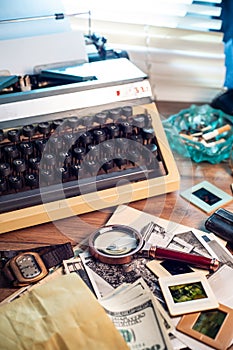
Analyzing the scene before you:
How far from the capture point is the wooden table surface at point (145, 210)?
39.7 inches

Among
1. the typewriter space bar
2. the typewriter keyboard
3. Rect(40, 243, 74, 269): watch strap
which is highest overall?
the typewriter keyboard

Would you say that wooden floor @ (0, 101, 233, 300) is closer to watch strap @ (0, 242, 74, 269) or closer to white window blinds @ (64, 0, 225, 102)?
watch strap @ (0, 242, 74, 269)

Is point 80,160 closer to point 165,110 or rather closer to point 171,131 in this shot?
point 171,131

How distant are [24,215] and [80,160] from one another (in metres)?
0.18

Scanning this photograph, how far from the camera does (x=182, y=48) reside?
5.02 feet

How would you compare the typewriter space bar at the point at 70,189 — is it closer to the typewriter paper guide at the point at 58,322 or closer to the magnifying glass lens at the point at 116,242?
the magnifying glass lens at the point at 116,242

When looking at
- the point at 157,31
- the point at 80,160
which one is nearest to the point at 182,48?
the point at 157,31

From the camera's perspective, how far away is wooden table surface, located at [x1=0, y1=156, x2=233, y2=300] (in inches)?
39.7

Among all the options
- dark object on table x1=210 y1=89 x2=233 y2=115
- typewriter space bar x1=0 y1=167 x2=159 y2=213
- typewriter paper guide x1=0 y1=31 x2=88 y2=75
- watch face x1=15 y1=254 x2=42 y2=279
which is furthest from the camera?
dark object on table x1=210 y1=89 x2=233 y2=115

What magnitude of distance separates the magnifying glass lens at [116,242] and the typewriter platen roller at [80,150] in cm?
9

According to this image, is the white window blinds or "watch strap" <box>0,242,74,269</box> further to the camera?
the white window blinds

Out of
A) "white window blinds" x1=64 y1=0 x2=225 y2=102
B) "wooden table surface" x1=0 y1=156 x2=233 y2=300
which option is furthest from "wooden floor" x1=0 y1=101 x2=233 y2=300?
"white window blinds" x1=64 y1=0 x2=225 y2=102

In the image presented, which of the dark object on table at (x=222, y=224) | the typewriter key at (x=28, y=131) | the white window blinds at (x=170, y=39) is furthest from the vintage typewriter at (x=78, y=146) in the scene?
the white window blinds at (x=170, y=39)

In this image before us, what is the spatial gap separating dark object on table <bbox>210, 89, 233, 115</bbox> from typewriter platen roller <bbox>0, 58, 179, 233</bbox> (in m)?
0.30
